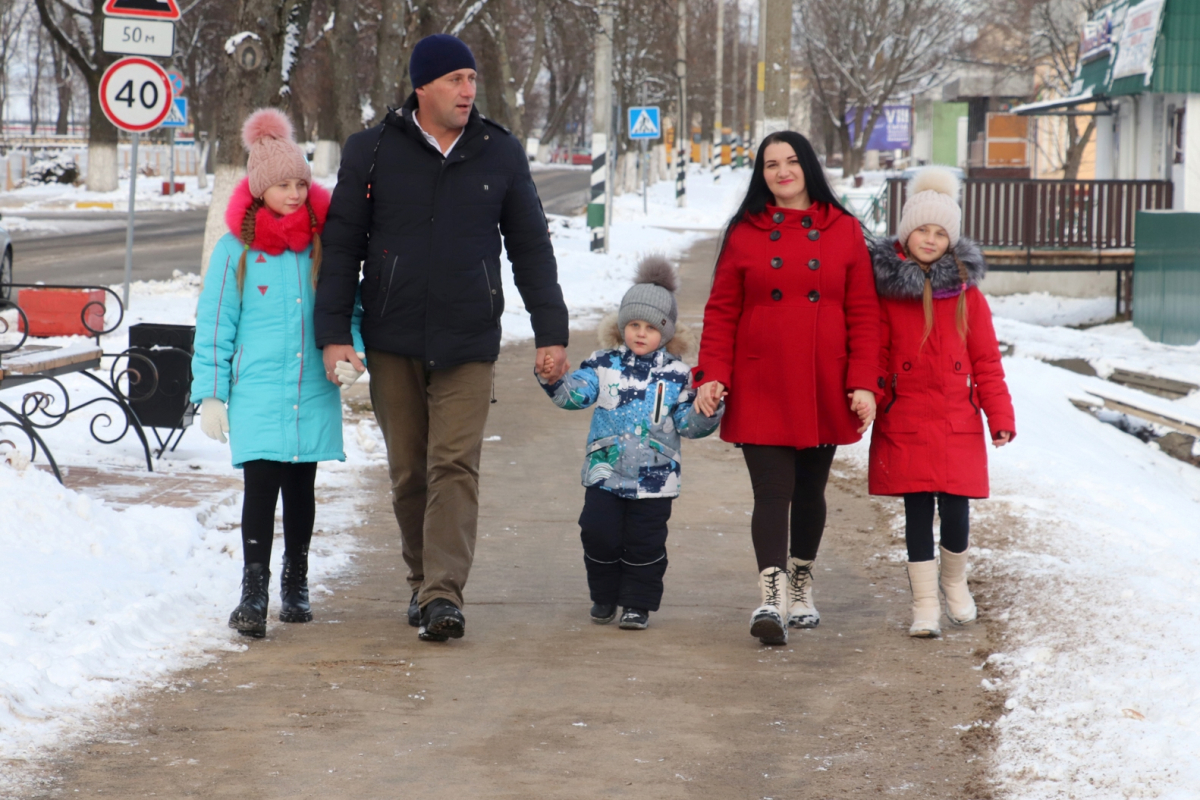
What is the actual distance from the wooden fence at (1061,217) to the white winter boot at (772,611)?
1551 cm

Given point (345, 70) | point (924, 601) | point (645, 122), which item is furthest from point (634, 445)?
point (645, 122)

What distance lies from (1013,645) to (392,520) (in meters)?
3.17

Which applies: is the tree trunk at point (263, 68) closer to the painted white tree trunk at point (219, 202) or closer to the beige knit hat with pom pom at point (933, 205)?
the painted white tree trunk at point (219, 202)

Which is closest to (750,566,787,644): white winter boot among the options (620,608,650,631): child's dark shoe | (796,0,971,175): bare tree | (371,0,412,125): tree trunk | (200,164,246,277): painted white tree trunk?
(620,608,650,631): child's dark shoe

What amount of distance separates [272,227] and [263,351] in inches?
16.5

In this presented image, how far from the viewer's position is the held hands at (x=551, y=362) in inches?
187

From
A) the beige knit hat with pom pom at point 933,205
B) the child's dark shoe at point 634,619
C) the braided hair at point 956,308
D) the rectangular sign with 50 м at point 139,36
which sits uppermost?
the rectangular sign with 50 м at point 139,36

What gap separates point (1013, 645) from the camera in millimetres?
4621

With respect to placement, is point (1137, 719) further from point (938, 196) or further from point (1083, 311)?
point (1083, 311)

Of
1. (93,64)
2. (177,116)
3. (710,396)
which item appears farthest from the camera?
(93,64)

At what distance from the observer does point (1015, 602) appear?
16.8 ft

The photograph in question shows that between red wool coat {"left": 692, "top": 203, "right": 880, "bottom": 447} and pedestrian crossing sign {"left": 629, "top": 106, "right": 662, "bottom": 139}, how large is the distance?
25505 mm

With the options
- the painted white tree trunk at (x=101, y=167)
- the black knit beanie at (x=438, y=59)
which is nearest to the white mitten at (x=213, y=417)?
the black knit beanie at (x=438, y=59)

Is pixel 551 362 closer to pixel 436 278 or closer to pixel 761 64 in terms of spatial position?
pixel 436 278
